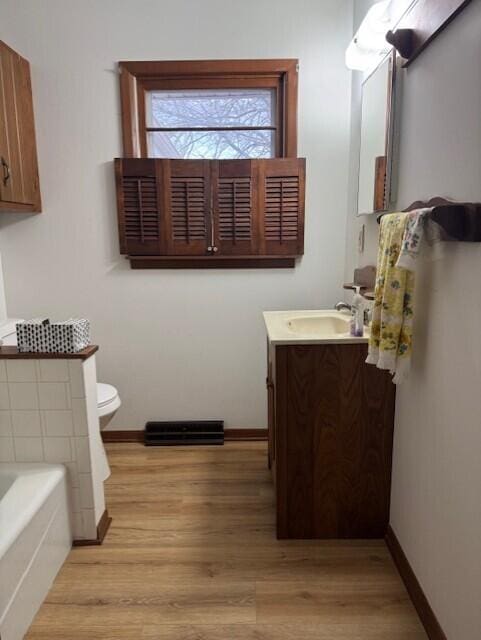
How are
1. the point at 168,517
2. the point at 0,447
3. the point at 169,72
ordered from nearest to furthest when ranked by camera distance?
the point at 0,447 → the point at 168,517 → the point at 169,72

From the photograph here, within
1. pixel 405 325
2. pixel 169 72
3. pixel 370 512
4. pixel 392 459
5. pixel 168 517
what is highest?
pixel 169 72

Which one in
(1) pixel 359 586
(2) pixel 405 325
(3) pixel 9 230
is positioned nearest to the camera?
(2) pixel 405 325

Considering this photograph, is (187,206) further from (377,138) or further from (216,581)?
(216,581)

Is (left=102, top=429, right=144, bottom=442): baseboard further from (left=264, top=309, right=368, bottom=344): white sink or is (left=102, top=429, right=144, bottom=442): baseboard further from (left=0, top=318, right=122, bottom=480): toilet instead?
(left=264, top=309, right=368, bottom=344): white sink

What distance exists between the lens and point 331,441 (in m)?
1.82

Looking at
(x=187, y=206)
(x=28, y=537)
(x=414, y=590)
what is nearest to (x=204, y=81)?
(x=187, y=206)

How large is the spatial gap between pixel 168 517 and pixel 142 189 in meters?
1.78

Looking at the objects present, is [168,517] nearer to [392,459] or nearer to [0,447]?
[0,447]

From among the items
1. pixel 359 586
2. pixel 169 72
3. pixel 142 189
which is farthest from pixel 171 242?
pixel 359 586

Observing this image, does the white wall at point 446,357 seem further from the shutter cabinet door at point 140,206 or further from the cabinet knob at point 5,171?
the cabinet knob at point 5,171

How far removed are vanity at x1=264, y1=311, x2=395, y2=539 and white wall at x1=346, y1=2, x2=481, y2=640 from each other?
17cm

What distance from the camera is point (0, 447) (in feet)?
5.86

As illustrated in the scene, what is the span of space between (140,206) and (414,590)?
7.44ft

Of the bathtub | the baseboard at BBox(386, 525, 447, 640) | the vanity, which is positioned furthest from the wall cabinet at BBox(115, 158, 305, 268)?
the baseboard at BBox(386, 525, 447, 640)
